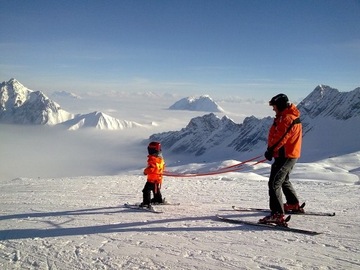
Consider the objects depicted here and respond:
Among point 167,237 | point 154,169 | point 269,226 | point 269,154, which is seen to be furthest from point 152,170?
point 269,226

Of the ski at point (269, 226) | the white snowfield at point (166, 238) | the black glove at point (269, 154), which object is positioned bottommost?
the white snowfield at point (166, 238)

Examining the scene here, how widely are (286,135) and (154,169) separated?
3.58 m

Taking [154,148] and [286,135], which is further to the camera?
[154,148]

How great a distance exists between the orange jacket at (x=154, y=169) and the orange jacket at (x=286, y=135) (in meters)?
3.11

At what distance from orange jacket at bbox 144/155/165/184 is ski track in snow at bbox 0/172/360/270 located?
0.85m

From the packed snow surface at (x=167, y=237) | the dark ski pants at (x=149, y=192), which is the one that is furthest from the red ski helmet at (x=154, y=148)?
the packed snow surface at (x=167, y=237)

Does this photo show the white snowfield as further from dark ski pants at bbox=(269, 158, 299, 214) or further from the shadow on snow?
dark ski pants at bbox=(269, 158, 299, 214)

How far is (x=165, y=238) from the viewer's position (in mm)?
6094

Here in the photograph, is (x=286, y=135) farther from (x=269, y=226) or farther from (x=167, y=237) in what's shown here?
(x=167, y=237)

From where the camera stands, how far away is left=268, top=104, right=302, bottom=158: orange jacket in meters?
6.60

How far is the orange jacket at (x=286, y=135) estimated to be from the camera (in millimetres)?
6602

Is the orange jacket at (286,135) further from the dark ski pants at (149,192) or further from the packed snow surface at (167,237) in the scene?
the dark ski pants at (149,192)

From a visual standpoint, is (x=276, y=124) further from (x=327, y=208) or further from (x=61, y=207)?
(x=61, y=207)

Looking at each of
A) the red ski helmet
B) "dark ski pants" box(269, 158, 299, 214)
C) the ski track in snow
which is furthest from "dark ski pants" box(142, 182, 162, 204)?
"dark ski pants" box(269, 158, 299, 214)
